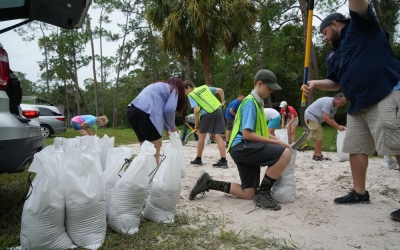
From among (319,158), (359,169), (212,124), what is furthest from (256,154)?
(319,158)

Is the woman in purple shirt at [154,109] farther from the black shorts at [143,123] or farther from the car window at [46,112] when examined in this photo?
the car window at [46,112]

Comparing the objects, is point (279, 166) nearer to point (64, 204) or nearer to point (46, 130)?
point (64, 204)

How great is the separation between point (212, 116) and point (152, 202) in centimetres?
321

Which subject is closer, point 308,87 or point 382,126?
point 382,126

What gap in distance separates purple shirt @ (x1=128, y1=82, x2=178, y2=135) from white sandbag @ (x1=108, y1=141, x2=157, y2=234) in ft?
4.49

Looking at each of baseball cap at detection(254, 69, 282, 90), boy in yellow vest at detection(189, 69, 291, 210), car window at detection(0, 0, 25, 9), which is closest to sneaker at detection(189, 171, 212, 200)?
boy in yellow vest at detection(189, 69, 291, 210)

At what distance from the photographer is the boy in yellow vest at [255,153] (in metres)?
2.91

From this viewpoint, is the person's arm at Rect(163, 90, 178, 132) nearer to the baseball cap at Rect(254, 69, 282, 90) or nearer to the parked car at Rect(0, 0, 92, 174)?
the baseball cap at Rect(254, 69, 282, 90)

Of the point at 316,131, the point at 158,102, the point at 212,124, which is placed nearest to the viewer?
the point at 158,102

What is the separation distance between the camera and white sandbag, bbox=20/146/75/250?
1796mm

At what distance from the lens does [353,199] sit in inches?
120

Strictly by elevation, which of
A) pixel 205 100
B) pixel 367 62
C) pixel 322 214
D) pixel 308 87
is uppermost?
pixel 367 62

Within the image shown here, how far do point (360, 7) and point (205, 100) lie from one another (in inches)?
132

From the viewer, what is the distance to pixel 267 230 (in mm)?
2369
